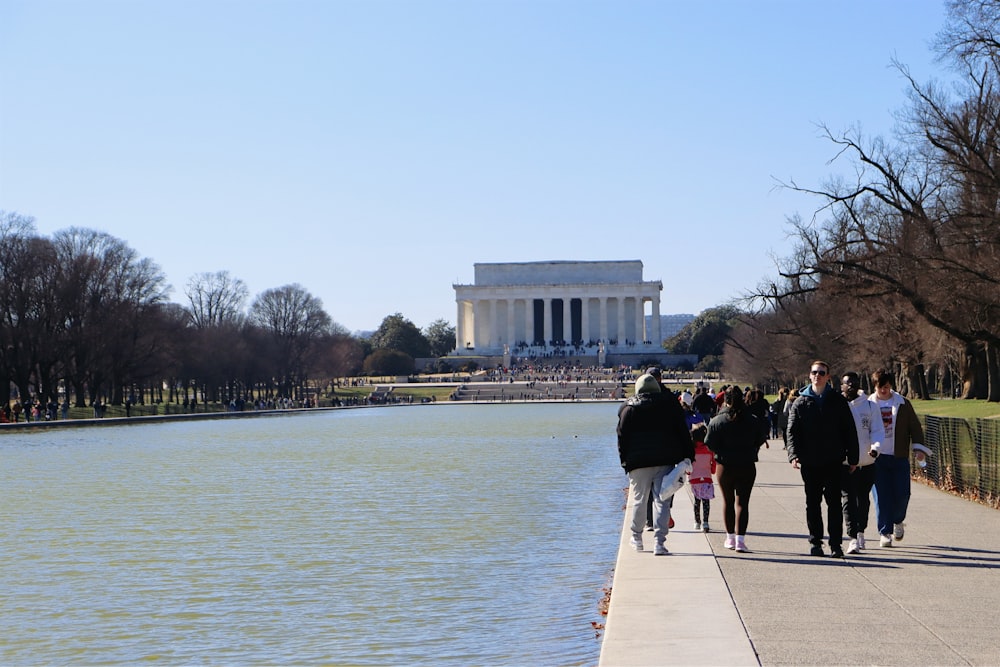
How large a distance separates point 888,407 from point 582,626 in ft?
13.8

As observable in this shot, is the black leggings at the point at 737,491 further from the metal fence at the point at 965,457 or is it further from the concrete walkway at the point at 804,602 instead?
the metal fence at the point at 965,457

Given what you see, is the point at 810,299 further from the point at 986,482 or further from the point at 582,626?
the point at 582,626

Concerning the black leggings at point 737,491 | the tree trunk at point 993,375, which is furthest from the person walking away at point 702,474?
the tree trunk at point 993,375

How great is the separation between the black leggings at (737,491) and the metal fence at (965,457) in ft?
19.7

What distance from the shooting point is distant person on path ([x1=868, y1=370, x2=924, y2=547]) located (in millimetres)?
13242

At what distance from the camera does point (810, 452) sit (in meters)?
12.3

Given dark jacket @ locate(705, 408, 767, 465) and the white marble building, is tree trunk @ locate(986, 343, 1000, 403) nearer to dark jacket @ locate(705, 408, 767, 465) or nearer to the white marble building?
dark jacket @ locate(705, 408, 767, 465)

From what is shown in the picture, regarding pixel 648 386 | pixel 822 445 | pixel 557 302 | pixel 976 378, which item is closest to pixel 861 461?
pixel 822 445

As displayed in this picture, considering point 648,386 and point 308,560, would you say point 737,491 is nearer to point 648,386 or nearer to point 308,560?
point 648,386

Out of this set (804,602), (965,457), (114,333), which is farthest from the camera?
(114,333)

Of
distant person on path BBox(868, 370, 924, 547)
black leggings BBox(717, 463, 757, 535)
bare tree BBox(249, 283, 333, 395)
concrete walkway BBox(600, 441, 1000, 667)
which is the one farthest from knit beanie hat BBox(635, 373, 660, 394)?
bare tree BBox(249, 283, 333, 395)

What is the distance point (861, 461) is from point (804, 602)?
364 centimetres

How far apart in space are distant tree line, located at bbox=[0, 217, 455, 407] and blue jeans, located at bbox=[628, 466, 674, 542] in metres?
55.9

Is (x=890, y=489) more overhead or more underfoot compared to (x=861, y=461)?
more underfoot
